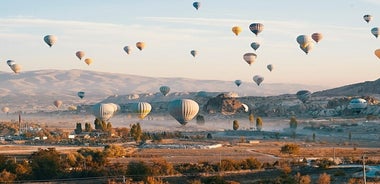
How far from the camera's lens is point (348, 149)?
173ft

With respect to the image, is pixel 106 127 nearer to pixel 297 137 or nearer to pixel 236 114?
pixel 297 137

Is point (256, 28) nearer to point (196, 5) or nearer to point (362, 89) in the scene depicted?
point (196, 5)

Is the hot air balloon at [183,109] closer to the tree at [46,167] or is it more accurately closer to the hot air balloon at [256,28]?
the hot air balloon at [256,28]

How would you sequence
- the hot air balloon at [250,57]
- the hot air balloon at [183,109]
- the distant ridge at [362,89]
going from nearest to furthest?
the hot air balloon at [183,109]
the hot air balloon at [250,57]
the distant ridge at [362,89]

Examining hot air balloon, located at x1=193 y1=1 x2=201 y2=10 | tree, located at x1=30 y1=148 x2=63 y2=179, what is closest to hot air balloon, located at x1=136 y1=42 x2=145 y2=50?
hot air balloon, located at x1=193 y1=1 x2=201 y2=10

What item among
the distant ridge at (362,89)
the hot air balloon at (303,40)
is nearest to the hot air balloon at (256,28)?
the hot air balloon at (303,40)

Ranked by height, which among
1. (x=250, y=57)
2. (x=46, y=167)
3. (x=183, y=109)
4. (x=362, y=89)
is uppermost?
(x=250, y=57)

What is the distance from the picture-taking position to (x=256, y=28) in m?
81.5

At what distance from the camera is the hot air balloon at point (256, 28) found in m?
81.3

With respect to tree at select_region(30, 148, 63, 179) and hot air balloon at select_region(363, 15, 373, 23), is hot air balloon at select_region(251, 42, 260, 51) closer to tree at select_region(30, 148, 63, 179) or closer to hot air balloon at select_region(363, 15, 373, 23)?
hot air balloon at select_region(363, 15, 373, 23)

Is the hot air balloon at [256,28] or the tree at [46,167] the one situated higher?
the hot air balloon at [256,28]

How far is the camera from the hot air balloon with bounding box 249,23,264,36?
81312 mm

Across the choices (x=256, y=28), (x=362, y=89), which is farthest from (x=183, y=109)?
(x=362, y=89)

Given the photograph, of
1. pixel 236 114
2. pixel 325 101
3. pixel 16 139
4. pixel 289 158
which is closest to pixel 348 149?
pixel 289 158
